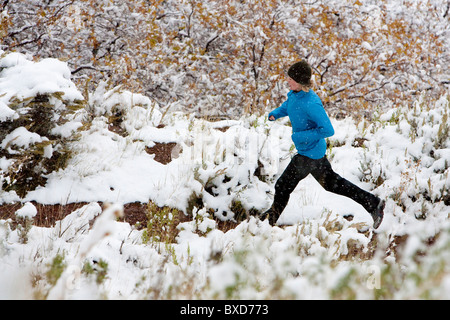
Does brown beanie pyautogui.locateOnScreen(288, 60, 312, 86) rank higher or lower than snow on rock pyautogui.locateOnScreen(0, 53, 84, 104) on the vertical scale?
higher

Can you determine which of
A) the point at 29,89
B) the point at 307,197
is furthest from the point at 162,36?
the point at 307,197

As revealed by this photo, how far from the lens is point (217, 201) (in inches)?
162

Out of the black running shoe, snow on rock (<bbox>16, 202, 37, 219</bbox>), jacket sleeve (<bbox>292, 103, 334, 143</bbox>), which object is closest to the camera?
snow on rock (<bbox>16, 202, 37, 219</bbox>)

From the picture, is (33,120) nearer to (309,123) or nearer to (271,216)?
(271,216)

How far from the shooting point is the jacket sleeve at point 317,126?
10.6 ft

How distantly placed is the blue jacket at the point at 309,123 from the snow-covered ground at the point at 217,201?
2.34 feet

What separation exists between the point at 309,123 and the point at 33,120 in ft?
9.81

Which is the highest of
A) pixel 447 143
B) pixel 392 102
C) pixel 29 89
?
pixel 29 89

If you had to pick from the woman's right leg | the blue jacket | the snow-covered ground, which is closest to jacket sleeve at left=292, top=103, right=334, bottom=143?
the blue jacket

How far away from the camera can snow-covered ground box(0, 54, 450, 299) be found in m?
1.68

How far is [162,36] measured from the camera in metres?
10.4

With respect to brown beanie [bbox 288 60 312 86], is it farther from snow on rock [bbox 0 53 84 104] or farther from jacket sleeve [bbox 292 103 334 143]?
snow on rock [bbox 0 53 84 104]

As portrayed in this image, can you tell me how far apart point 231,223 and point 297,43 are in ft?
27.9
